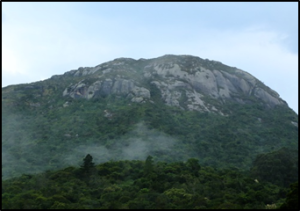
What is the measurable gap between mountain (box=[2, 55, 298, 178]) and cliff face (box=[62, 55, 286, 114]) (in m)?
0.34

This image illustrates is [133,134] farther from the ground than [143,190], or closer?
farther from the ground

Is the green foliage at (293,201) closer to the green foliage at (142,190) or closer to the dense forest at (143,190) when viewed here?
the dense forest at (143,190)

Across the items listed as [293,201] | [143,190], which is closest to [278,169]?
[143,190]

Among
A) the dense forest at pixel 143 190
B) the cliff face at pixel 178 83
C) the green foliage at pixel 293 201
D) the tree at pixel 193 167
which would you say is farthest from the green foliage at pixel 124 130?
the green foliage at pixel 293 201

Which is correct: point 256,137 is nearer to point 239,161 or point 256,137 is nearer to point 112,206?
point 239,161

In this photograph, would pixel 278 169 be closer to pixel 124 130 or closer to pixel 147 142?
pixel 147 142

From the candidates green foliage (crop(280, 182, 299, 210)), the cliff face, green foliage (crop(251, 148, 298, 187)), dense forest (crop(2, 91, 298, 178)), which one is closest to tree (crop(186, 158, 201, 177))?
green foliage (crop(251, 148, 298, 187))

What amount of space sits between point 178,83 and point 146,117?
27602 millimetres

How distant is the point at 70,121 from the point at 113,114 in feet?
39.6

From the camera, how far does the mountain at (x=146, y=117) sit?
292 ft

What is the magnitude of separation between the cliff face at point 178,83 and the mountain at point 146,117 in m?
0.34

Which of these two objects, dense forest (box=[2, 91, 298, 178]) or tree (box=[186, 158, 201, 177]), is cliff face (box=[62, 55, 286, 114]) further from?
tree (box=[186, 158, 201, 177])

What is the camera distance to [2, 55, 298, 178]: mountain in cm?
8900

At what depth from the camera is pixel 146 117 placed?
10475cm
